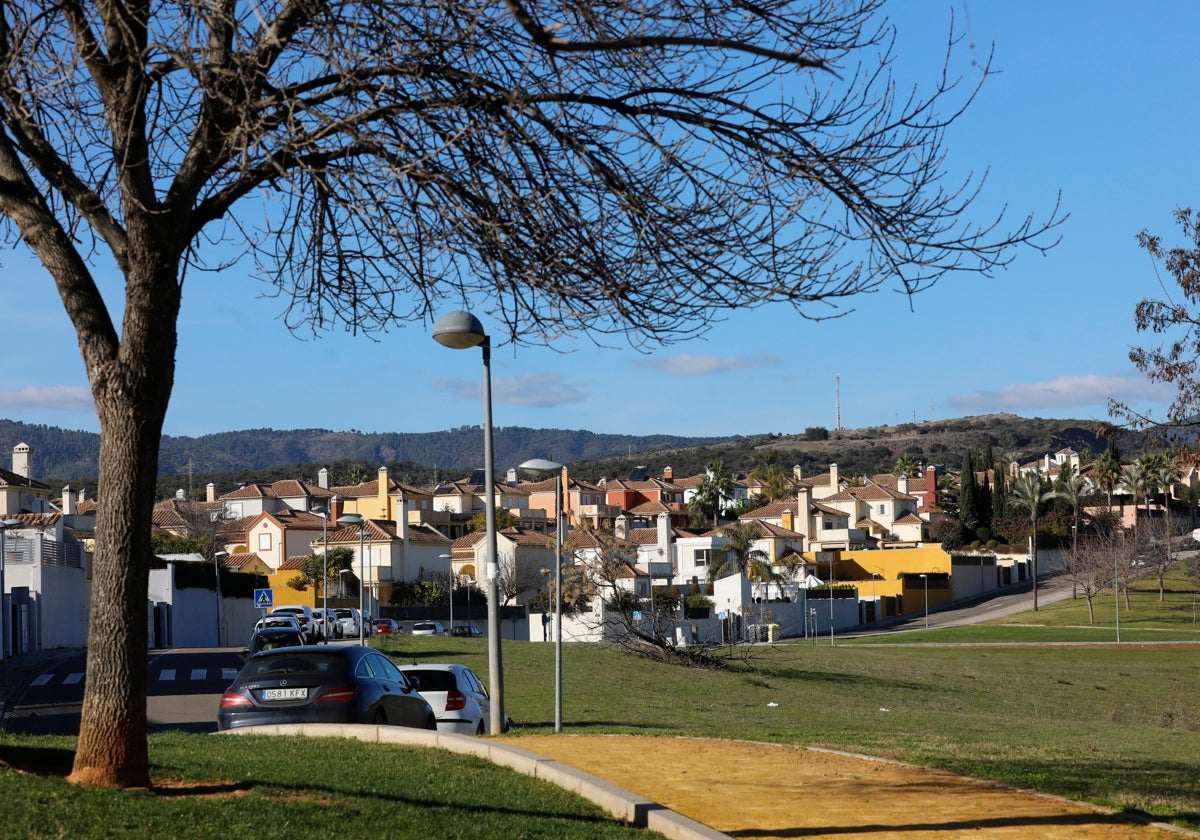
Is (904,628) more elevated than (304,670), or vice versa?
(304,670)

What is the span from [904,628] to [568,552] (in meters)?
38.5

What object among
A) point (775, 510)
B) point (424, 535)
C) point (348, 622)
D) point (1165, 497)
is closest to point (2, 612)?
point (348, 622)

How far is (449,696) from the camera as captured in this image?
18672 mm

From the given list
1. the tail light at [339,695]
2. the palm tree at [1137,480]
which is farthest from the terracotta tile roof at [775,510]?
the tail light at [339,695]

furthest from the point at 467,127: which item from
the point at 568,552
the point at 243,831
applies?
the point at 568,552

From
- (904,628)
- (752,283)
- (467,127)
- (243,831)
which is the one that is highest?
(467,127)

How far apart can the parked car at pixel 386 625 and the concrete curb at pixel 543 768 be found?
54.1 m

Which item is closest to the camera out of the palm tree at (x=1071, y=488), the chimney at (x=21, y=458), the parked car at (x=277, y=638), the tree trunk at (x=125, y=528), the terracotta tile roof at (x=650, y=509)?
the tree trunk at (x=125, y=528)

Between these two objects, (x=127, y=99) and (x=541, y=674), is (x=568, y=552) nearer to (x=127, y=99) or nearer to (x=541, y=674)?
(x=541, y=674)

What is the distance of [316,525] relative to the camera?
324ft

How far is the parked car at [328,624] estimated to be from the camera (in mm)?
56441

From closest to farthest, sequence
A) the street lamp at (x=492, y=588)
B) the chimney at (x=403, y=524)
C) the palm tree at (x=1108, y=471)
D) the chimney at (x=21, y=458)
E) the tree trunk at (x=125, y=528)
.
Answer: the tree trunk at (x=125, y=528)
the street lamp at (x=492, y=588)
the chimney at (x=403, y=524)
the chimney at (x=21, y=458)
the palm tree at (x=1108, y=471)

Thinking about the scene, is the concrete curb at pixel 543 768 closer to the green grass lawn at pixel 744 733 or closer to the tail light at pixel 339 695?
the green grass lawn at pixel 744 733

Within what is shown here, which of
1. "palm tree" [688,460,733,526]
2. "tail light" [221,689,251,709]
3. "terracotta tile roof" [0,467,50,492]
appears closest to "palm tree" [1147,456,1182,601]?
"palm tree" [688,460,733,526]
